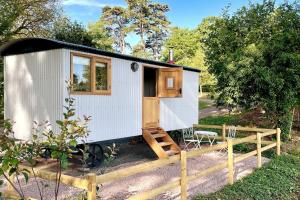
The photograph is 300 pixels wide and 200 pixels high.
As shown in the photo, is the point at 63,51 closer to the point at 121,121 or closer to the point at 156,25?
the point at 121,121

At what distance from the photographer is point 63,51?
7566mm

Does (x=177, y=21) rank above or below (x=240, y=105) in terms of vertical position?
above

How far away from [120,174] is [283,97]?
1048cm

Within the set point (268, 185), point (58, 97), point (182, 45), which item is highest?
point (182, 45)

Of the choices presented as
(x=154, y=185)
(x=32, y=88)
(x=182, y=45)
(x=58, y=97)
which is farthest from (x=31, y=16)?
(x=182, y=45)

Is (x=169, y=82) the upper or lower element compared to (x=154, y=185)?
upper

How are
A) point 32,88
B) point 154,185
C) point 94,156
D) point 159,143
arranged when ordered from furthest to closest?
point 159,143
point 94,156
point 32,88
point 154,185

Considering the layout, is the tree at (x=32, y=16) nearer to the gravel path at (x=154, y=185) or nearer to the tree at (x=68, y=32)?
the tree at (x=68, y=32)

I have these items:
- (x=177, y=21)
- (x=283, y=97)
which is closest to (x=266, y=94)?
(x=283, y=97)

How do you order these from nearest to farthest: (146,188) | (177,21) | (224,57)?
(146,188), (224,57), (177,21)

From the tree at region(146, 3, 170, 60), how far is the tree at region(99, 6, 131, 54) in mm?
3106

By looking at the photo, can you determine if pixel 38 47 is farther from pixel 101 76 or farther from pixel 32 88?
pixel 101 76

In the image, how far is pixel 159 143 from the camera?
1016cm

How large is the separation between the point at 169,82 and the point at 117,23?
3431 centimetres
